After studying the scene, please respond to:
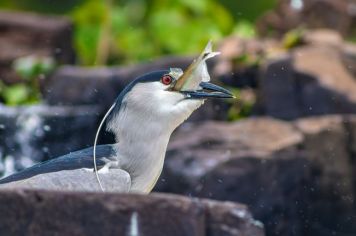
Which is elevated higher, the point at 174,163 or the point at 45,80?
the point at 174,163

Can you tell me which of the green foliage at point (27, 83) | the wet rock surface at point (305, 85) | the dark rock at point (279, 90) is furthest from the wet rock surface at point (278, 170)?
the green foliage at point (27, 83)

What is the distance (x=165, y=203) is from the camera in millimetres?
3180

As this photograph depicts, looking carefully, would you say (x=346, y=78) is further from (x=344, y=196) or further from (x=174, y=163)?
(x=174, y=163)

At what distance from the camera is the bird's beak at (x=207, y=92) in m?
4.73

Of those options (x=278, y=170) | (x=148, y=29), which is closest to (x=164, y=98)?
(x=278, y=170)

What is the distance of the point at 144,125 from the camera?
4715 mm

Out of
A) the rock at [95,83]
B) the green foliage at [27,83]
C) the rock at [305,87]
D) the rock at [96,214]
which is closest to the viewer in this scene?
the rock at [96,214]

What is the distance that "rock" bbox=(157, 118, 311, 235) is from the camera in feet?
22.2

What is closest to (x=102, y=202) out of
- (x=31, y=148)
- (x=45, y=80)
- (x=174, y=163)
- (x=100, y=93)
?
(x=174, y=163)

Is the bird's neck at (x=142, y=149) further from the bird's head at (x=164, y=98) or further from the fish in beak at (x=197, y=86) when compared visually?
the fish in beak at (x=197, y=86)

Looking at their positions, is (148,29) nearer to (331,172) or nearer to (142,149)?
(331,172)

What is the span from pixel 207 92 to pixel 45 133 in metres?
3.65

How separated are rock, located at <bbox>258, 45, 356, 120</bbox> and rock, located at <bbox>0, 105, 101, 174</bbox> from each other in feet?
4.42

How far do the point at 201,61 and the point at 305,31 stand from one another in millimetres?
4786
